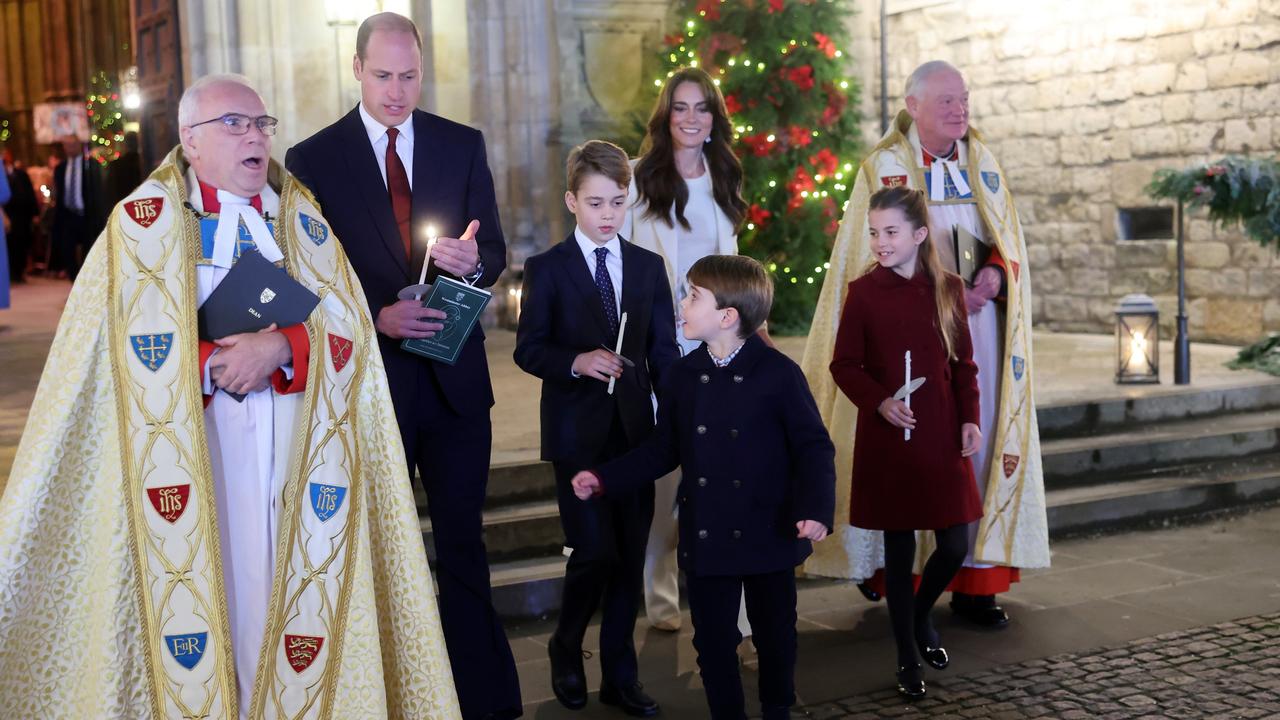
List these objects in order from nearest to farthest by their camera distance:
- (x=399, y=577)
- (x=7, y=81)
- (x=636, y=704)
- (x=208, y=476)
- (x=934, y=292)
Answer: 1. (x=208, y=476)
2. (x=399, y=577)
3. (x=636, y=704)
4. (x=934, y=292)
5. (x=7, y=81)

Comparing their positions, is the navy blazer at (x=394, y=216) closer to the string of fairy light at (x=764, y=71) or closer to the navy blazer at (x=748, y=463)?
the navy blazer at (x=748, y=463)

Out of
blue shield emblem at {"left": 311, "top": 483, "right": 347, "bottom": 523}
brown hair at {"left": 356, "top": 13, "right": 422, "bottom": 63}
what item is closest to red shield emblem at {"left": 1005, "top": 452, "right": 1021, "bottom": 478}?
brown hair at {"left": 356, "top": 13, "right": 422, "bottom": 63}

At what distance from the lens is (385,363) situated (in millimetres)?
3803

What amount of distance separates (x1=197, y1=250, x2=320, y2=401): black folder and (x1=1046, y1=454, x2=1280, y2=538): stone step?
417 cm

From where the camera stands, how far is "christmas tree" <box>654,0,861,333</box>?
10.1 m

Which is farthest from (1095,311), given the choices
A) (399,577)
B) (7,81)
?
(7,81)

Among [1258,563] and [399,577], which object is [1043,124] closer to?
[1258,563]

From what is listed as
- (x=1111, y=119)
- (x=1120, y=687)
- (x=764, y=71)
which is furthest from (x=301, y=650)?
(x=1111, y=119)

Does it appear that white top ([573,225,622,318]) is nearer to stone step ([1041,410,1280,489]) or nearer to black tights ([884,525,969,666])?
black tights ([884,525,969,666])

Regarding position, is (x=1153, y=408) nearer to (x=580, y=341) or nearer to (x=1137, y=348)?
(x=1137, y=348)

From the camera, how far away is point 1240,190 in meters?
8.48

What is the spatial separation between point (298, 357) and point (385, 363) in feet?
1.78

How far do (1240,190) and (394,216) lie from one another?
20.2ft

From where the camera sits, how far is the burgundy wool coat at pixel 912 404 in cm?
441
